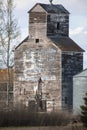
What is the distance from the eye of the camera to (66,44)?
227ft

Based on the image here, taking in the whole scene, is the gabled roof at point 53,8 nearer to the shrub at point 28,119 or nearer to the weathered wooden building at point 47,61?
the weathered wooden building at point 47,61

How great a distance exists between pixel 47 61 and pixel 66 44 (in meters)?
2.84

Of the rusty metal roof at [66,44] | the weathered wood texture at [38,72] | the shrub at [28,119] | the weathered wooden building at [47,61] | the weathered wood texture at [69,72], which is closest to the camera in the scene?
the shrub at [28,119]

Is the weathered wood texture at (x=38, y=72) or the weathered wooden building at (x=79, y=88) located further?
the weathered wood texture at (x=38, y=72)

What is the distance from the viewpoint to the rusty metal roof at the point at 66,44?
6799cm

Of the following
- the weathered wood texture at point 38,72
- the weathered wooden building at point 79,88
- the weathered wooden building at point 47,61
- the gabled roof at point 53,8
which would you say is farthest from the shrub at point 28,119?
the gabled roof at point 53,8

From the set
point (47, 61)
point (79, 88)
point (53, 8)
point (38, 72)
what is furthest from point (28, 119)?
point (53, 8)

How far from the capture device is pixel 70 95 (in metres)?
67.0

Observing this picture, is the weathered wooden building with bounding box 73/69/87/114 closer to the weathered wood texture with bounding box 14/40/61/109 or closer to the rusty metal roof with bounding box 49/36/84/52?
the weathered wood texture with bounding box 14/40/61/109

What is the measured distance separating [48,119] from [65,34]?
92.5 feet

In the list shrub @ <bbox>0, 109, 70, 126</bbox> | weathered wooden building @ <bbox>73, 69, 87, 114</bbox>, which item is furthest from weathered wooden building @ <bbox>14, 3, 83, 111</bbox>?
shrub @ <bbox>0, 109, 70, 126</bbox>

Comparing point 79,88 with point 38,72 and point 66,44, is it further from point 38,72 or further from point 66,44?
point 66,44

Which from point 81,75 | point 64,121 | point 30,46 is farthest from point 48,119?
point 30,46

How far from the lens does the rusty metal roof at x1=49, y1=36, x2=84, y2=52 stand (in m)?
68.0
